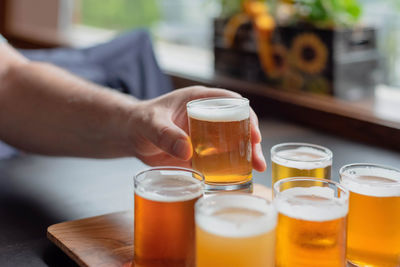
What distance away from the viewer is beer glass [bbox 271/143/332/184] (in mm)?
1079

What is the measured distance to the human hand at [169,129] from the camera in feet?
3.60

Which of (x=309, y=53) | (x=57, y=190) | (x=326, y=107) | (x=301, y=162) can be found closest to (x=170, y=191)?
(x=301, y=162)

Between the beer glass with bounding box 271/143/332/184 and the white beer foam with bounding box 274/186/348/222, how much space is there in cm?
17

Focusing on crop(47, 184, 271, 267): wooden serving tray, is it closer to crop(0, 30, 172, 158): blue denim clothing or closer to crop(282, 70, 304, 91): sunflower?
crop(0, 30, 172, 158): blue denim clothing

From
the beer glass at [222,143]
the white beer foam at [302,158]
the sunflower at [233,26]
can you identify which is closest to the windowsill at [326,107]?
the sunflower at [233,26]

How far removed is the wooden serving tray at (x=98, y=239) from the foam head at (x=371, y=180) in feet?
1.30

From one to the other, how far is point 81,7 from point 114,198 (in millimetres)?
2843

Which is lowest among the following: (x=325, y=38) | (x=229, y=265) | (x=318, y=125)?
(x=318, y=125)

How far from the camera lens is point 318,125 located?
82.9 inches

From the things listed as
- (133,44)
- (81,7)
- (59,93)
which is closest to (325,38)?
(133,44)

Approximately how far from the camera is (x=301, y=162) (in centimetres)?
108

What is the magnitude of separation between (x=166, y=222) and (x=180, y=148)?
22cm

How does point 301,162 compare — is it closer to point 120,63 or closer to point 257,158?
point 257,158

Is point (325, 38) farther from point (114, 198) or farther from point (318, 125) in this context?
point (114, 198)
